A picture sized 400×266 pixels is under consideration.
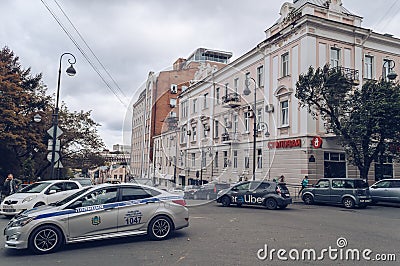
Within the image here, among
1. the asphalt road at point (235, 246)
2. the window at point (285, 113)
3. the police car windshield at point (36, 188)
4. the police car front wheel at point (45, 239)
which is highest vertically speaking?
the window at point (285, 113)

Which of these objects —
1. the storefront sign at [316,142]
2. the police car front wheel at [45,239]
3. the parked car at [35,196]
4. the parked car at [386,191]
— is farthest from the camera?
the storefront sign at [316,142]

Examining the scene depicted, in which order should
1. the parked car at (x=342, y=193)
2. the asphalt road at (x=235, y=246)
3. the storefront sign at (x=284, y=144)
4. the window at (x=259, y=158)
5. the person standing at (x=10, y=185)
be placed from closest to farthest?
the asphalt road at (x=235, y=246) < the person standing at (x=10, y=185) < the parked car at (x=342, y=193) < the storefront sign at (x=284, y=144) < the window at (x=259, y=158)

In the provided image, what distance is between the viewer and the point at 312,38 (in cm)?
2350

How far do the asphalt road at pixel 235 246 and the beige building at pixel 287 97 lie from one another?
1010 centimetres

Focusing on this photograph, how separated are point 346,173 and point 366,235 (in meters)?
15.7

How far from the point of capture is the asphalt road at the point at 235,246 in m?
6.59

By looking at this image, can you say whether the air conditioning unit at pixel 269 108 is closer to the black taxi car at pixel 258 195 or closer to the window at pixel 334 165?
the window at pixel 334 165

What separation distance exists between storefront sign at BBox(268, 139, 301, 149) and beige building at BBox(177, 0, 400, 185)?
0.03 meters

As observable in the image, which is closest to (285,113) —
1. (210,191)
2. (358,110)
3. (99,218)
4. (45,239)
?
(358,110)

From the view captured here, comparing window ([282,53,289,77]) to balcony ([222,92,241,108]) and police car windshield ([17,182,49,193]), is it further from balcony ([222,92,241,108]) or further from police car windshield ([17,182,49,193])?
police car windshield ([17,182,49,193])

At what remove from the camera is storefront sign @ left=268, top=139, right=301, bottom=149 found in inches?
910

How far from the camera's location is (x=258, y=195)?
53.9ft

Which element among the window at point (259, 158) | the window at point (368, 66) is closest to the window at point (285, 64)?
the window at point (259, 158)

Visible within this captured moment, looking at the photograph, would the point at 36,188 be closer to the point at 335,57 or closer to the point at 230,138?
the point at 230,138
